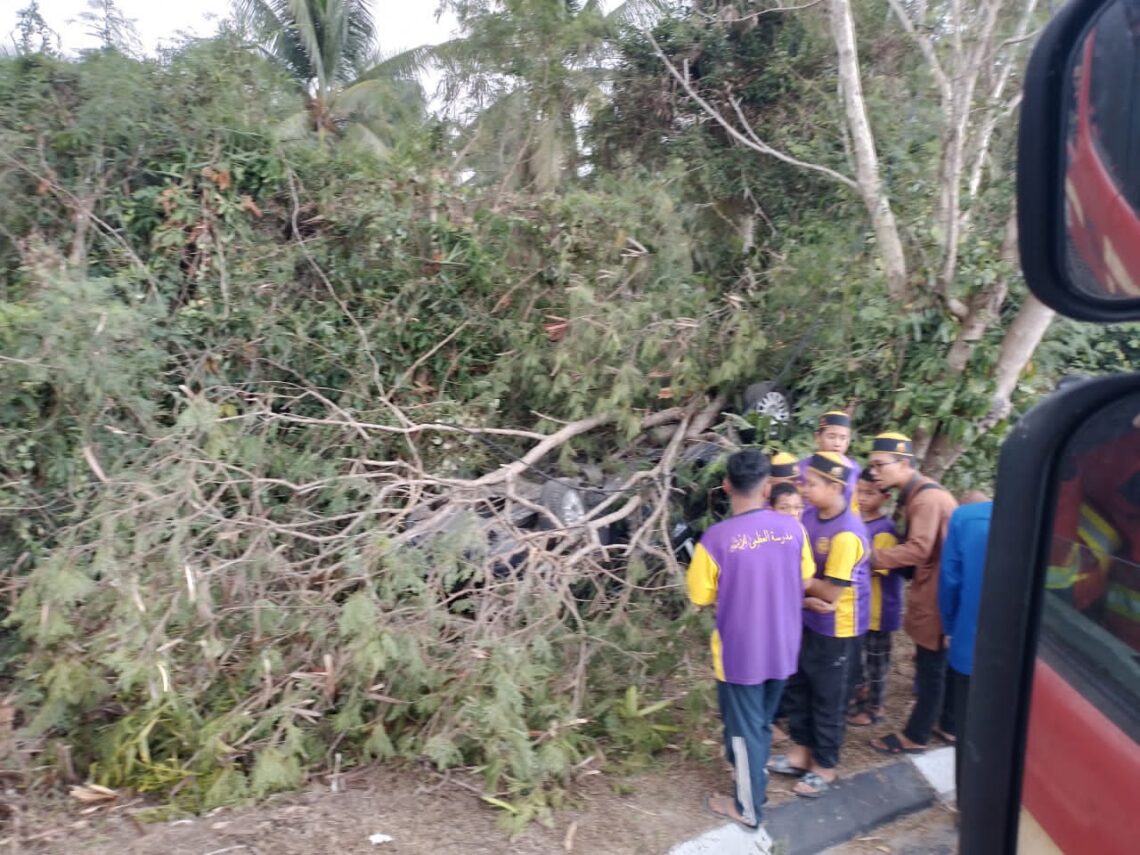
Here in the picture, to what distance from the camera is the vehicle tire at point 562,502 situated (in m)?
5.50

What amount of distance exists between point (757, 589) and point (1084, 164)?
2548 mm

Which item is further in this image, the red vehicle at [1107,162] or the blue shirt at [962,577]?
the blue shirt at [962,577]

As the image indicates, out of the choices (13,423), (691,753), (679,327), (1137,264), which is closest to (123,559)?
(13,423)

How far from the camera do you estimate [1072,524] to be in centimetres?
129

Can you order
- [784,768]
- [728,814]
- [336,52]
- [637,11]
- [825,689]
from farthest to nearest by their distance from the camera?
[336,52] → [637,11] → [784,768] → [825,689] → [728,814]

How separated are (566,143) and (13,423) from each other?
252 inches

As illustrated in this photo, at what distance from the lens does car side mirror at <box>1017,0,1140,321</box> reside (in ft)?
3.85

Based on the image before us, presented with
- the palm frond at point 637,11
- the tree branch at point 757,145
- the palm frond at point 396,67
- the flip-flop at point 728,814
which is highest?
the palm frond at point 396,67

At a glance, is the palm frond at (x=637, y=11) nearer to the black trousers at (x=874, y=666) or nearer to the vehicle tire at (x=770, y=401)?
the vehicle tire at (x=770, y=401)

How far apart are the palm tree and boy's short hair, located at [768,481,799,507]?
382 inches

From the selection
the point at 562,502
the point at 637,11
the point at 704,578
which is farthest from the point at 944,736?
the point at 637,11

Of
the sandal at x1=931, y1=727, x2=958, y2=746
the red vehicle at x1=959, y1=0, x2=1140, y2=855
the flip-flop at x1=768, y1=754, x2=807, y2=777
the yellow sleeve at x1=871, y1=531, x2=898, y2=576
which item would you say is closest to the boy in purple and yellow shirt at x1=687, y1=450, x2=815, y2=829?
the flip-flop at x1=768, y1=754, x2=807, y2=777

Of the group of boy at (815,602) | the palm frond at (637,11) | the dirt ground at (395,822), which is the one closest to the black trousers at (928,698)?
the group of boy at (815,602)

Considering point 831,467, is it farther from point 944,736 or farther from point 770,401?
point 770,401
